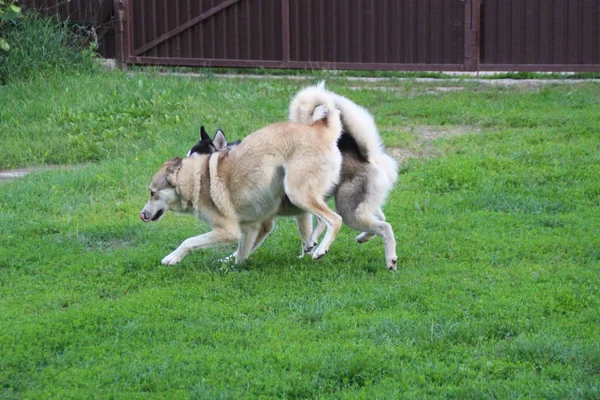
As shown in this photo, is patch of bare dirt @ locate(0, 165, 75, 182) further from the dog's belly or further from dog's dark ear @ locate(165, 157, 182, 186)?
the dog's belly

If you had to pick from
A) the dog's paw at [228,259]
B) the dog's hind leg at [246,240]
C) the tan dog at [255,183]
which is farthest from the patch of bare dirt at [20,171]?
the dog's hind leg at [246,240]

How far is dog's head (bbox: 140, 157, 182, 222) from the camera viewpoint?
23.6 ft

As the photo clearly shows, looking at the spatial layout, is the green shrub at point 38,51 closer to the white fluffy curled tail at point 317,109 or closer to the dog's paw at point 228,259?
the dog's paw at point 228,259

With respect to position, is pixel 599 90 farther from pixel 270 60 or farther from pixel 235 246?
pixel 235 246

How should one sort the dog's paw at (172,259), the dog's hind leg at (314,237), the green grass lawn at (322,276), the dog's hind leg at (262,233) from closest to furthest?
the green grass lawn at (322,276) → the dog's paw at (172,259) → the dog's hind leg at (314,237) → the dog's hind leg at (262,233)

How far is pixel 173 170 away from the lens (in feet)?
23.8

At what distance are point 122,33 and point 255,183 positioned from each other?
29.3 feet

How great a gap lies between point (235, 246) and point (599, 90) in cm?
673

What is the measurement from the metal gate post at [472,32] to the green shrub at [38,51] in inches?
237

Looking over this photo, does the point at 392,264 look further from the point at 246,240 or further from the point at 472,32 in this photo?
the point at 472,32

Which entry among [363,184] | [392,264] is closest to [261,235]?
[363,184]

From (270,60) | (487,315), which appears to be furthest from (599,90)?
(487,315)

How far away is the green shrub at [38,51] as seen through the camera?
13805mm

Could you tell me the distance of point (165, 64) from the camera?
1510 centimetres
